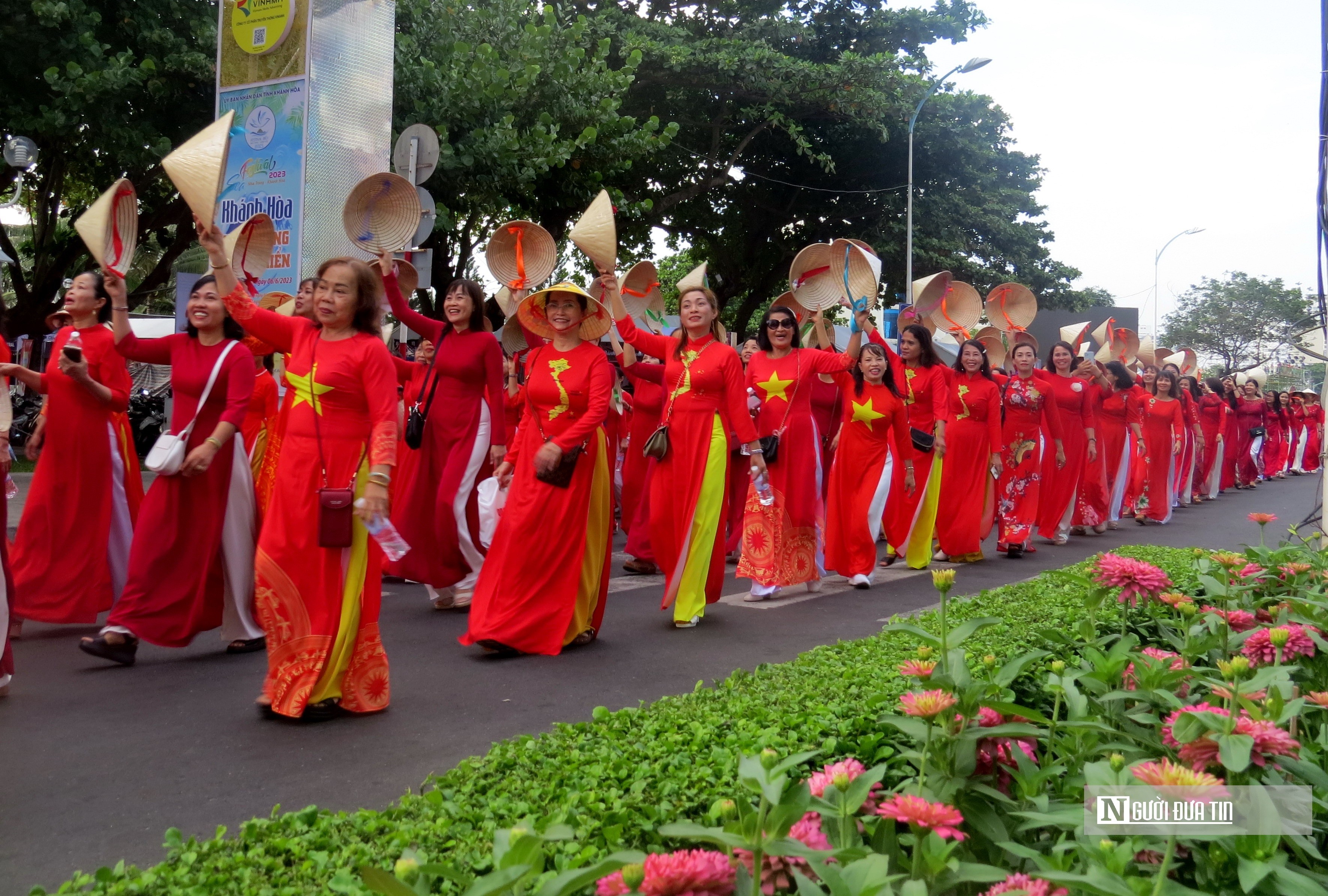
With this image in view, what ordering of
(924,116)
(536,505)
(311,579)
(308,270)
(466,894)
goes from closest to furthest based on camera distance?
(466,894) < (311,579) < (536,505) < (308,270) < (924,116)

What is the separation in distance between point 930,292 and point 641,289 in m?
2.60

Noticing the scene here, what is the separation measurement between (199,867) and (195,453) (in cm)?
333

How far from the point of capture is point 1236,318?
158 feet

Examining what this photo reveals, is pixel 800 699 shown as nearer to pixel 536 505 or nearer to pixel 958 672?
pixel 958 672

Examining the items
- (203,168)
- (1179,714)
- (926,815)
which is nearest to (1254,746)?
(1179,714)

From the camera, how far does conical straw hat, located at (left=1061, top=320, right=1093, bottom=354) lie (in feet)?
40.1

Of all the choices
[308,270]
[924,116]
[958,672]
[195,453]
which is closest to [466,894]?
[958,672]

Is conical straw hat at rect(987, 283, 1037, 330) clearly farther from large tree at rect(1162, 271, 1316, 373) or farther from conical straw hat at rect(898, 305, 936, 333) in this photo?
large tree at rect(1162, 271, 1316, 373)

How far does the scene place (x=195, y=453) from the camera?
5320 mm

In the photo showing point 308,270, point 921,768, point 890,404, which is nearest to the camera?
point 921,768

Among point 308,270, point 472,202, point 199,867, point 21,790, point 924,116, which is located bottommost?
point 21,790

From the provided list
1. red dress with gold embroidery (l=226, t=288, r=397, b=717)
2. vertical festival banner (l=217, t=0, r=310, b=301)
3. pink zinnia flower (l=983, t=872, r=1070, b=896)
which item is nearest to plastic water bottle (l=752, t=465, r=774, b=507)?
red dress with gold embroidery (l=226, t=288, r=397, b=717)

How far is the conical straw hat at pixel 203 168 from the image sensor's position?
443cm

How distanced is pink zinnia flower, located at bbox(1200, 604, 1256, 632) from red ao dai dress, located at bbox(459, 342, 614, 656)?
3.14 metres
